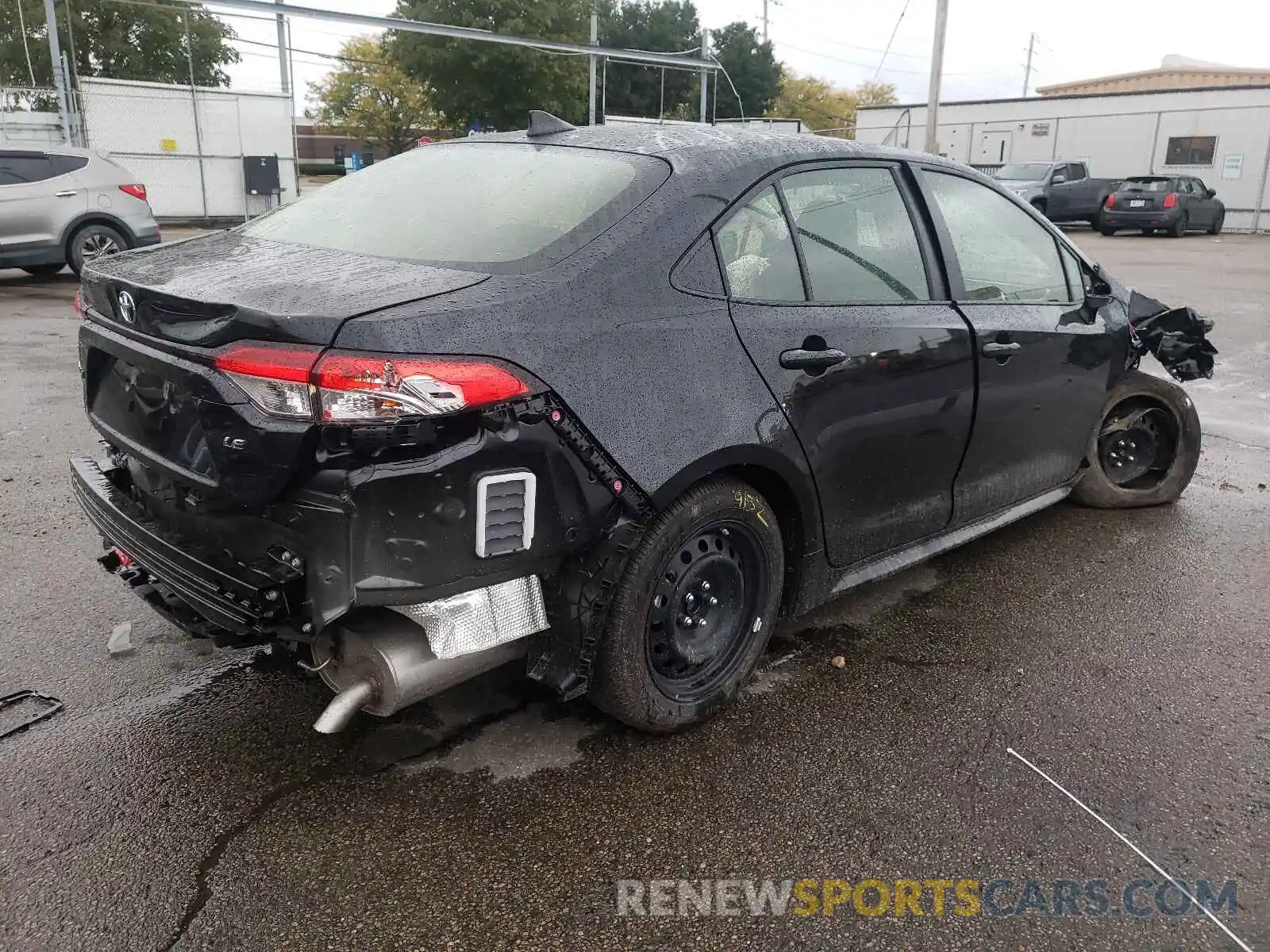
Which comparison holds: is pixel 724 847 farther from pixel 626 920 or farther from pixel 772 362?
pixel 772 362

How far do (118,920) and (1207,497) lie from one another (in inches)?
208

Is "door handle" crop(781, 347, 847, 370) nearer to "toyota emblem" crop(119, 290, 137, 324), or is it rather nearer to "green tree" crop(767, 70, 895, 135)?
"toyota emblem" crop(119, 290, 137, 324)

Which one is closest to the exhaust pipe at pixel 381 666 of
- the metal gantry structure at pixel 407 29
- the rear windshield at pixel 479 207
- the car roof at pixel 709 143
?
the rear windshield at pixel 479 207

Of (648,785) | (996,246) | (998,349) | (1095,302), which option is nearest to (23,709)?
(648,785)

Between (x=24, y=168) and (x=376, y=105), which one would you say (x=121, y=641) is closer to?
(x=24, y=168)

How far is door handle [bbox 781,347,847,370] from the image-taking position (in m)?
2.89

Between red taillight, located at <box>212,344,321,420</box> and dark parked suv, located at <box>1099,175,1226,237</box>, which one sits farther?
dark parked suv, located at <box>1099,175,1226,237</box>

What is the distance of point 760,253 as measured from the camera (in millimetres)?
2953

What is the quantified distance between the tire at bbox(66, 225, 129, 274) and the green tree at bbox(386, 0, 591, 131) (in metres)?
22.1

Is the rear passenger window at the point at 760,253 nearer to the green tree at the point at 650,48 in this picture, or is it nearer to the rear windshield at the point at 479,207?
the rear windshield at the point at 479,207

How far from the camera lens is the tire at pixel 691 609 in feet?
8.72

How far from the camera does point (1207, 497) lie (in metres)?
5.29

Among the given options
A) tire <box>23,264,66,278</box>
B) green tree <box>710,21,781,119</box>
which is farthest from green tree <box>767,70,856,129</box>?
tire <box>23,264,66,278</box>

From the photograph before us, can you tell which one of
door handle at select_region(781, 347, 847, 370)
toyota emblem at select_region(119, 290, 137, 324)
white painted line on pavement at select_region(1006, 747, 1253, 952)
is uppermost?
toyota emblem at select_region(119, 290, 137, 324)
